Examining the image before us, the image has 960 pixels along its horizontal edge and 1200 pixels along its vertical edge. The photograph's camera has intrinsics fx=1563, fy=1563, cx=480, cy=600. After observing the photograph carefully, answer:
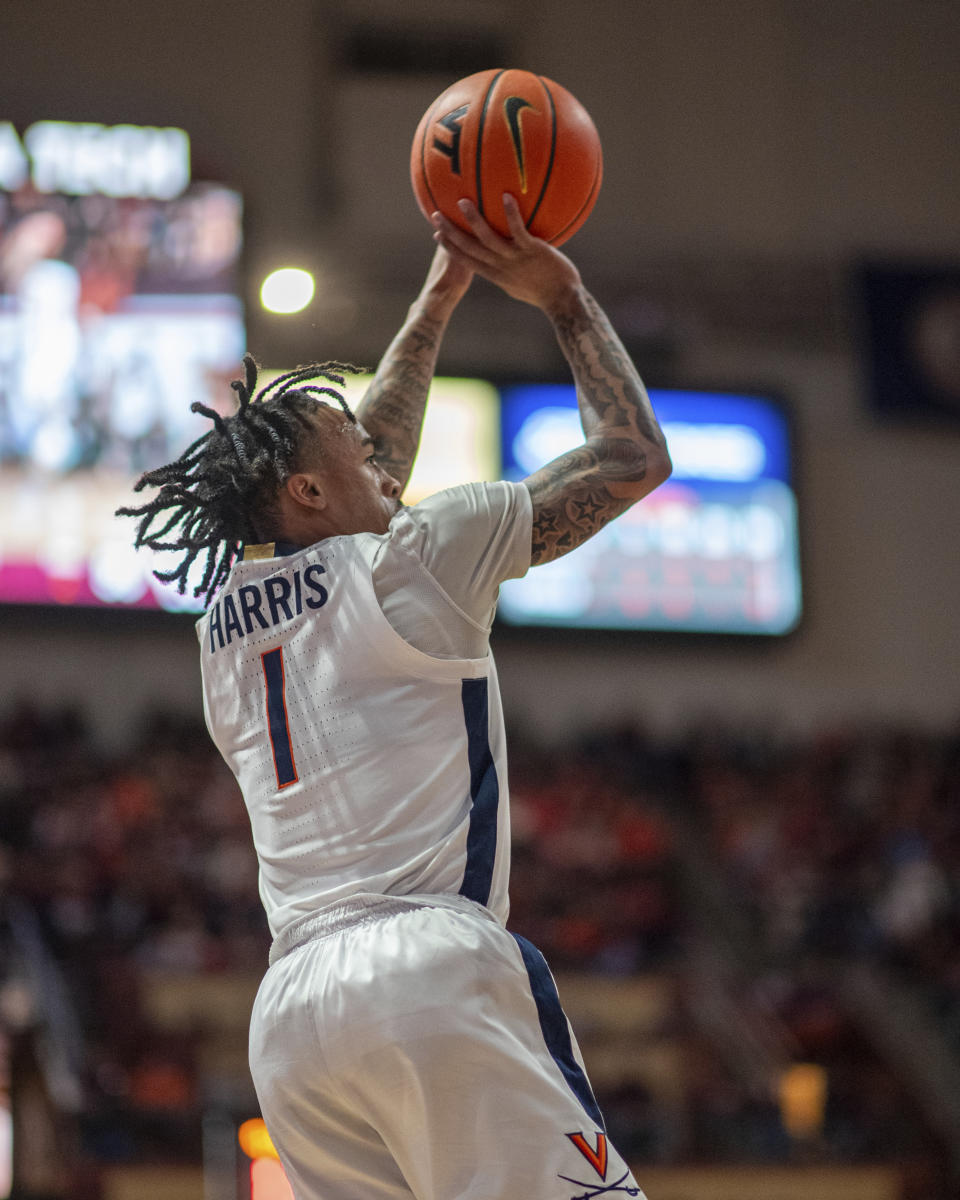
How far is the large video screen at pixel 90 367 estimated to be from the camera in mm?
11250

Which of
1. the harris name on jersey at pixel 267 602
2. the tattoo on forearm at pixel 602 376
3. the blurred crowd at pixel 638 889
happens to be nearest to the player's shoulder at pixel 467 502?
the harris name on jersey at pixel 267 602

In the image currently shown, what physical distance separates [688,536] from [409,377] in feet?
32.5

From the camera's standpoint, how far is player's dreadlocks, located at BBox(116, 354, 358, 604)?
2.45 m

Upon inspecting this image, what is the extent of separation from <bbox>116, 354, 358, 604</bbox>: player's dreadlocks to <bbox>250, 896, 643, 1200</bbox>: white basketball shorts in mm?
678

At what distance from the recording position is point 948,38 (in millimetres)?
14273

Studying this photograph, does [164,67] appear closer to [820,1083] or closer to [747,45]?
[747,45]

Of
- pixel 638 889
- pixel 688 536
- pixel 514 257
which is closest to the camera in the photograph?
pixel 514 257

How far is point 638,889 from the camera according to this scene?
34.1 ft

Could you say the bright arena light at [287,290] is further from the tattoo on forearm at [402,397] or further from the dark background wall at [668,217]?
the tattoo on forearm at [402,397]

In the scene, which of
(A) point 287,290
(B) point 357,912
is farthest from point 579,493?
(A) point 287,290

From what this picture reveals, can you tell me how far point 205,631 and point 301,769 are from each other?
361 mm

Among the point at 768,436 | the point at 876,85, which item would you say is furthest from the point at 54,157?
A: the point at 876,85

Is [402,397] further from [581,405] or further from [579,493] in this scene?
[579,493]

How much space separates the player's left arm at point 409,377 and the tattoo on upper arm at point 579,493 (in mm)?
547
